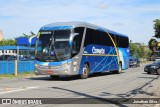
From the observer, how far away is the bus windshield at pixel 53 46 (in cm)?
2159

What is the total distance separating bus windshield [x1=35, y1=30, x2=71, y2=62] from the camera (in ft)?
70.8

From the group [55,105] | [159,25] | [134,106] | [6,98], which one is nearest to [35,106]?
[55,105]

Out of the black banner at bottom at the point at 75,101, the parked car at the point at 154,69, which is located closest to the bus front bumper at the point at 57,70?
the black banner at bottom at the point at 75,101

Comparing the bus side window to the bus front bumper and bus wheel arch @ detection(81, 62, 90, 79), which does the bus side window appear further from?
bus wheel arch @ detection(81, 62, 90, 79)

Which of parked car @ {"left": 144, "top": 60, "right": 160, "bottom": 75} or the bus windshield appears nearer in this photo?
the bus windshield

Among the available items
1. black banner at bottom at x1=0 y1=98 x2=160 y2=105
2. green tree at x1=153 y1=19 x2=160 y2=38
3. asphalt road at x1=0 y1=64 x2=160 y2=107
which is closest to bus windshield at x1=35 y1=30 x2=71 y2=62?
asphalt road at x1=0 y1=64 x2=160 y2=107

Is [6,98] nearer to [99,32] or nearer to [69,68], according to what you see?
[69,68]

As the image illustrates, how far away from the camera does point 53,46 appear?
2167 centimetres

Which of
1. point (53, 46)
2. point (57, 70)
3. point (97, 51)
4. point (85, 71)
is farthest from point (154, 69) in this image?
point (53, 46)

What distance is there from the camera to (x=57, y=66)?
70.8 ft

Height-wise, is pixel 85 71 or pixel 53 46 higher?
pixel 53 46

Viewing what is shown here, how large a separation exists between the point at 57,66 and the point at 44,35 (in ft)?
7.39

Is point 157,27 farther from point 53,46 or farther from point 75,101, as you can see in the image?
point 75,101

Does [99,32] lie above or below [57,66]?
above
